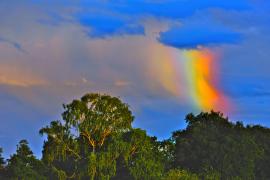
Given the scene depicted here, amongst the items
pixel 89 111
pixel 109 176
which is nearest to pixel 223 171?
pixel 109 176

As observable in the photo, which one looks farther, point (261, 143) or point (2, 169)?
point (261, 143)

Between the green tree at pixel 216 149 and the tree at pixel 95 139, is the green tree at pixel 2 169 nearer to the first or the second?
the tree at pixel 95 139

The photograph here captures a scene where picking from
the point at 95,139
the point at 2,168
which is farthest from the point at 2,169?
the point at 95,139

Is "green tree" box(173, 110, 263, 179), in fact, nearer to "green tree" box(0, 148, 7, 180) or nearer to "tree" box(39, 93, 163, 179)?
"tree" box(39, 93, 163, 179)

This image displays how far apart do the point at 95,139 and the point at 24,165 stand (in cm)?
1222

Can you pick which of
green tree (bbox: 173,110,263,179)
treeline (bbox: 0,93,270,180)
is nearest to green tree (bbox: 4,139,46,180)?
treeline (bbox: 0,93,270,180)

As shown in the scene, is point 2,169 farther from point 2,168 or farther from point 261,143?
point 261,143

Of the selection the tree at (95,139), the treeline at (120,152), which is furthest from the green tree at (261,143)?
the tree at (95,139)

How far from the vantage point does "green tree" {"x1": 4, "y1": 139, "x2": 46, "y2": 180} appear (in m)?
51.1

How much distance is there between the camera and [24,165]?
52.2 m

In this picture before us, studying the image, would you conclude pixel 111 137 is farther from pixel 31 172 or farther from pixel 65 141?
pixel 31 172

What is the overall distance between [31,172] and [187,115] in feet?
Answer: 95.5

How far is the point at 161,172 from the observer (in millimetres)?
53094

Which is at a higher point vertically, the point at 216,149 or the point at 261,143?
the point at 261,143
